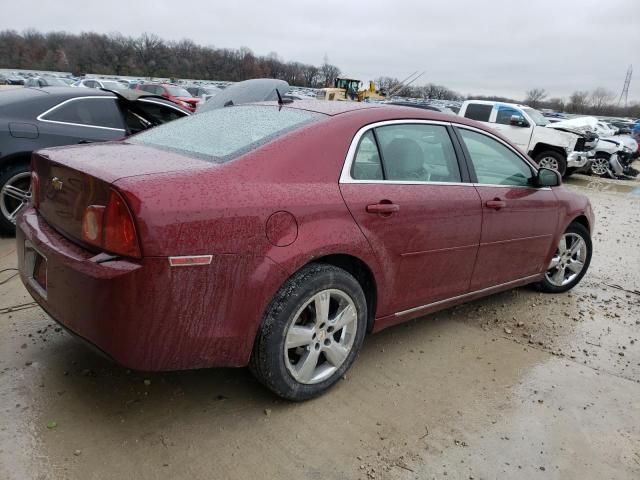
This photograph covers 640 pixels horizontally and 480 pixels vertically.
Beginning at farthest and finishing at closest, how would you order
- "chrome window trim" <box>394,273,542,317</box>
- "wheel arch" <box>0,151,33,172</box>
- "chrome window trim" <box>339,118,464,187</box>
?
"wheel arch" <box>0,151,33,172</box>, "chrome window trim" <box>394,273,542,317</box>, "chrome window trim" <box>339,118,464,187</box>

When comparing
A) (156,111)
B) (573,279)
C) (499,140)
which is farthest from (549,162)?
(156,111)

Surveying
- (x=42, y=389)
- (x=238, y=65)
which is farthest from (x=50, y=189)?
(x=238, y=65)

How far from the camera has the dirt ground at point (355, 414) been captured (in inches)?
89.0

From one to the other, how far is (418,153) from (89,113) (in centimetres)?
405

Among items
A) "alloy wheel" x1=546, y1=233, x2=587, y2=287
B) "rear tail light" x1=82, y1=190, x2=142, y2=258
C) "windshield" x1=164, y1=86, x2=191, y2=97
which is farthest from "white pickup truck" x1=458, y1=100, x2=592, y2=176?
"windshield" x1=164, y1=86, x2=191, y2=97

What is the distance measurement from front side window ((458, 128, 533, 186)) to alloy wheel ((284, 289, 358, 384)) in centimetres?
142

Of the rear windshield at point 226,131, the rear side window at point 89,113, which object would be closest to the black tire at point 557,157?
the rear side window at point 89,113

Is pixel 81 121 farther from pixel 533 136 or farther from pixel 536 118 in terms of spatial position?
pixel 536 118

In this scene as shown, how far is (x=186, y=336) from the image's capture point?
2.19m

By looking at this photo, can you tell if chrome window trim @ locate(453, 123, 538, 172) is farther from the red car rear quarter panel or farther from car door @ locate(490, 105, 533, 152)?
car door @ locate(490, 105, 533, 152)

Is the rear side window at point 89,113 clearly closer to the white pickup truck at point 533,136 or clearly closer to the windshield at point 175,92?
the white pickup truck at point 533,136

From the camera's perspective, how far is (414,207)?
2.94 metres

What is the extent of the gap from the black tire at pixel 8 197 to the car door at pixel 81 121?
14.9 inches

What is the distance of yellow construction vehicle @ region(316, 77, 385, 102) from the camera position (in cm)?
2378
